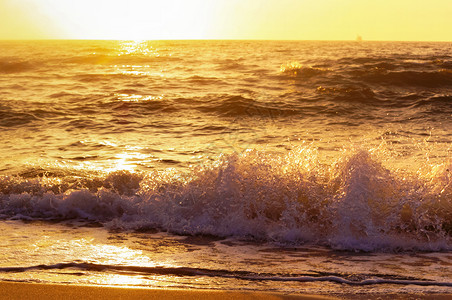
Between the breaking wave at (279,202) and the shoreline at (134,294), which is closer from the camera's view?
the shoreline at (134,294)

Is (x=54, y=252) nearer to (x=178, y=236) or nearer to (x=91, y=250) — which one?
(x=91, y=250)

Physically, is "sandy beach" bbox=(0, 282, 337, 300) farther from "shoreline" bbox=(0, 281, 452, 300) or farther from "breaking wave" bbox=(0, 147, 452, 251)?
"breaking wave" bbox=(0, 147, 452, 251)

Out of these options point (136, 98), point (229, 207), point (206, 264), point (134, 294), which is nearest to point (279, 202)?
point (229, 207)

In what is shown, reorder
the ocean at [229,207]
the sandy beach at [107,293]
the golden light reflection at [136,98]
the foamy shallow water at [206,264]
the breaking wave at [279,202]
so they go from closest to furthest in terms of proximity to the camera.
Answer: the sandy beach at [107,293] < the foamy shallow water at [206,264] < the ocean at [229,207] < the breaking wave at [279,202] < the golden light reflection at [136,98]

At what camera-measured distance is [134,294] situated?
3152 millimetres

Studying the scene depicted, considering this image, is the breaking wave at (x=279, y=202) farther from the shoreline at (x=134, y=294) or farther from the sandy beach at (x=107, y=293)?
the sandy beach at (x=107, y=293)

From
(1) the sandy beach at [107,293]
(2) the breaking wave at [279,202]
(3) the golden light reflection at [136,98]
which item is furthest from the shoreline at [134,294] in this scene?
(3) the golden light reflection at [136,98]

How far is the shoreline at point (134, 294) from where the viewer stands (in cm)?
312

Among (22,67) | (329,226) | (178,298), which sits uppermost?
(22,67)

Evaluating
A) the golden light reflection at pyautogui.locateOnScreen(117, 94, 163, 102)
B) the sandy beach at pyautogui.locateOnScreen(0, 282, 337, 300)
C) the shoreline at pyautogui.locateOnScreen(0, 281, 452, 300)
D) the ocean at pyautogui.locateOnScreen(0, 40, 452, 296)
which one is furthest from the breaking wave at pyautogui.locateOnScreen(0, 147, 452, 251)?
the golden light reflection at pyautogui.locateOnScreen(117, 94, 163, 102)

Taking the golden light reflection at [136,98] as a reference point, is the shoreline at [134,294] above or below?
below

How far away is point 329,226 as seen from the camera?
15.4 ft

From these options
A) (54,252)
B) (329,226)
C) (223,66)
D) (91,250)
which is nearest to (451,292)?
(329,226)

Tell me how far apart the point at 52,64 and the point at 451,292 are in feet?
79.2
